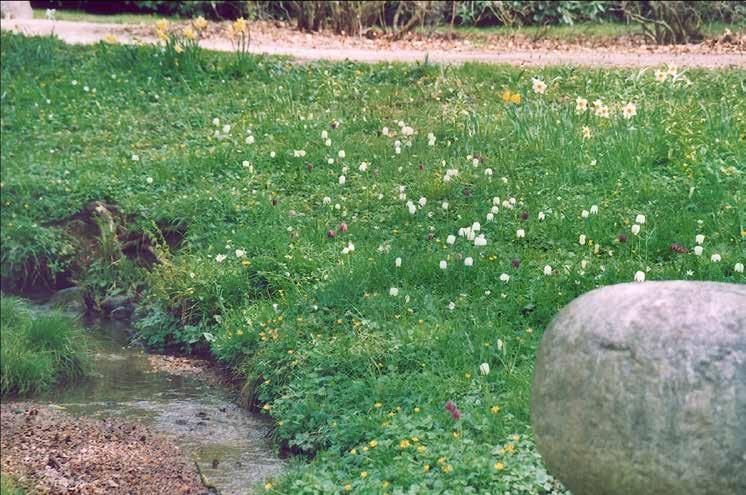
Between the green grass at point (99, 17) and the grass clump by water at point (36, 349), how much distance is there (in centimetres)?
855

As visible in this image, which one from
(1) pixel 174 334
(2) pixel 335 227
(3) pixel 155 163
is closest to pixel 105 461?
(1) pixel 174 334

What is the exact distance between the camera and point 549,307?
527 cm

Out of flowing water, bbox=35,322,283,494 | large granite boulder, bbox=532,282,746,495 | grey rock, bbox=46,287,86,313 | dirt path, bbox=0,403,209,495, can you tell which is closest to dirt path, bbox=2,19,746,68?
grey rock, bbox=46,287,86,313

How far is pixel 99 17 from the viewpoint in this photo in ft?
43.1

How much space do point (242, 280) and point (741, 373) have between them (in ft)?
11.5

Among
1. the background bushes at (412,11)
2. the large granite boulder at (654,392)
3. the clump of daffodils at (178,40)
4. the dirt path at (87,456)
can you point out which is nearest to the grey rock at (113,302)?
the dirt path at (87,456)

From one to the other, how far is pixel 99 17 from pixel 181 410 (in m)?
9.23

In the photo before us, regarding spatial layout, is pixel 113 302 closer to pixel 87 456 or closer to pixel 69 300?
pixel 69 300

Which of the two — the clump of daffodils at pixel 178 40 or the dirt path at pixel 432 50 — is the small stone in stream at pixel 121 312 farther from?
the clump of daffodils at pixel 178 40

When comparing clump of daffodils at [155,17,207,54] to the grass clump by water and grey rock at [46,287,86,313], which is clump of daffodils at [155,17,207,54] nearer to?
grey rock at [46,287,86,313]

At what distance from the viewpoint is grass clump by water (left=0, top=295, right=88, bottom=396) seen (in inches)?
106

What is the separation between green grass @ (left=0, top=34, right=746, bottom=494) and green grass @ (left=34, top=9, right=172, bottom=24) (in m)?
3.66

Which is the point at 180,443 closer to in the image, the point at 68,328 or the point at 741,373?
the point at 68,328

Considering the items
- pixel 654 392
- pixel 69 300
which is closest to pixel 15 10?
pixel 69 300
